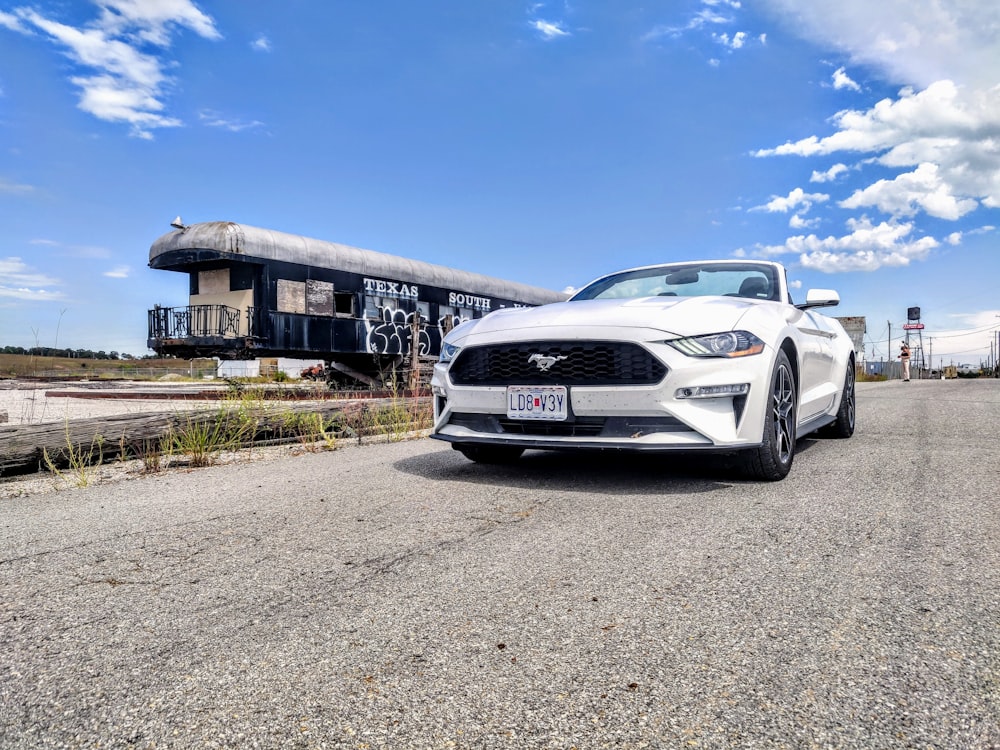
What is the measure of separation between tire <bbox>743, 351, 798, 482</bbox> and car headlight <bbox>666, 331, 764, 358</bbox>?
28 centimetres

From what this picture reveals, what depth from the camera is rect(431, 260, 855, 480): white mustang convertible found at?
336 centimetres

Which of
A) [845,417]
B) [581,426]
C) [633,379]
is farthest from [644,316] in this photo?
[845,417]

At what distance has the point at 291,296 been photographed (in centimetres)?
1562

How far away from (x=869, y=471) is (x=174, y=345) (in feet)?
51.6

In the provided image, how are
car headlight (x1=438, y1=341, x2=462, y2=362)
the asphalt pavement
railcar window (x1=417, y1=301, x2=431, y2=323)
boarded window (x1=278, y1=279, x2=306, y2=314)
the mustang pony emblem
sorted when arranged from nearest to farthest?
the asphalt pavement < the mustang pony emblem < car headlight (x1=438, y1=341, x2=462, y2=362) < boarded window (x1=278, y1=279, x2=306, y2=314) < railcar window (x1=417, y1=301, x2=431, y2=323)

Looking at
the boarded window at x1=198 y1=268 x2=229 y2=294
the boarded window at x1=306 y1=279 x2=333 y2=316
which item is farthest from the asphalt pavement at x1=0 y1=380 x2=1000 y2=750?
the boarded window at x1=198 y1=268 x2=229 y2=294

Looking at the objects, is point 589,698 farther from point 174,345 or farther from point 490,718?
point 174,345

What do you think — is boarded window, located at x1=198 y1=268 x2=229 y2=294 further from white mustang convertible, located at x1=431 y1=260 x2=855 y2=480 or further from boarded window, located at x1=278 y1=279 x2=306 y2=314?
white mustang convertible, located at x1=431 y1=260 x2=855 y2=480

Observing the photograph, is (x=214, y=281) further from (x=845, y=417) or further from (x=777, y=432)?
(x=777, y=432)

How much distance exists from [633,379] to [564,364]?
0.39 metres

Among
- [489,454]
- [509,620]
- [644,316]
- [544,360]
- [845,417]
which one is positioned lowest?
[509,620]

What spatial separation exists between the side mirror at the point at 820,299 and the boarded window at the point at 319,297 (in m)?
13.1

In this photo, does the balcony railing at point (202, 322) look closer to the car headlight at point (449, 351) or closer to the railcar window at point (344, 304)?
the railcar window at point (344, 304)

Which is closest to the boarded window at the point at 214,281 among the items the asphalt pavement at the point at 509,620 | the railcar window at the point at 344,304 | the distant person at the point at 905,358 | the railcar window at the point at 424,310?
the railcar window at the point at 344,304
